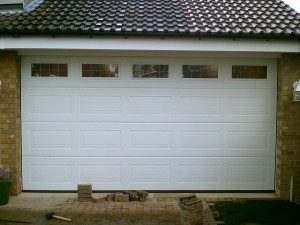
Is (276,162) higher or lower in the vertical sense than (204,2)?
lower

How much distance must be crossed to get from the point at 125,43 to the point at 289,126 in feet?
12.1

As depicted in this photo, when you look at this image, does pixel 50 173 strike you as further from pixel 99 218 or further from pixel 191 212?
pixel 191 212

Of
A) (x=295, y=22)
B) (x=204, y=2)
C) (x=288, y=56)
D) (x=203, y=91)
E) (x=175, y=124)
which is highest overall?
A: (x=204, y=2)

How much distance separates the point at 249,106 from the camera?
356 inches

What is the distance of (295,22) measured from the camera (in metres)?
8.79

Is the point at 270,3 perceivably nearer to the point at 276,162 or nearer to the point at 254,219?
the point at 276,162

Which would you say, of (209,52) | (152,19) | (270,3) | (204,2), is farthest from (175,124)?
(270,3)

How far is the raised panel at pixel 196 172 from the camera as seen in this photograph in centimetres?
905

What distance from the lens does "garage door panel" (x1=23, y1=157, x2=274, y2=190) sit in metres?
9.01

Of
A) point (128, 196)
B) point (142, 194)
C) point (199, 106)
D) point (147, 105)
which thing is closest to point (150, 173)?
point (142, 194)

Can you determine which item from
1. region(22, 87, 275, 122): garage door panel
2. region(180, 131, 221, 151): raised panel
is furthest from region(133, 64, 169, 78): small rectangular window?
region(180, 131, 221, 151): raised panel

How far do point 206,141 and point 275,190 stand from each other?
1778 millimetres

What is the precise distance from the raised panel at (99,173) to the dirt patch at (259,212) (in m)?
2.21

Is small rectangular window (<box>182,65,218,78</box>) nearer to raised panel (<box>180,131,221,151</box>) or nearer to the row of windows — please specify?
the row of windows
